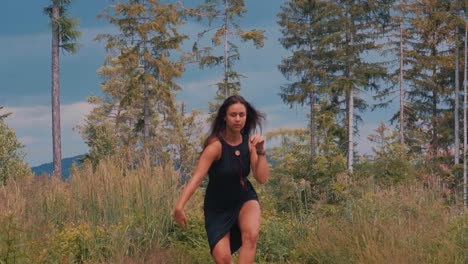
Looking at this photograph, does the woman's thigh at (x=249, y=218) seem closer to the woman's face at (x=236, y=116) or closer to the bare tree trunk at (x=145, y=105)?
the woman's face at (x=236, y=116)

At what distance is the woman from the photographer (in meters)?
5.70

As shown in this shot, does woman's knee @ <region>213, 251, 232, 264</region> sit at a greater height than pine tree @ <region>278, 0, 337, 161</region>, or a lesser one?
lesser

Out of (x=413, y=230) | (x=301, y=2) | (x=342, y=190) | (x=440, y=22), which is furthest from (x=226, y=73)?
(x=413, y=230)

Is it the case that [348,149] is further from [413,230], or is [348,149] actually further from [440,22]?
[413,230]

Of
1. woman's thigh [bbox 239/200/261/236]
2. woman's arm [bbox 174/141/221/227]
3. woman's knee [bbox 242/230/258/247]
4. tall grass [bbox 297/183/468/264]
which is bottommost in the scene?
tall grass [bbox 297/183/468/264]

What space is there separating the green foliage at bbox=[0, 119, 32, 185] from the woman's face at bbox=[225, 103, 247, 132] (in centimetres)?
2164

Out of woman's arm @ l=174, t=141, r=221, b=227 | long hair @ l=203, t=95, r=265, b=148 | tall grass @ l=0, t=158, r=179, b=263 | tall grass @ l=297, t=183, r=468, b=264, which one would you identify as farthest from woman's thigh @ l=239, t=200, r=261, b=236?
tall grass @ l=0, t=158, r=179, b=263

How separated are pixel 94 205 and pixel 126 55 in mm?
23077

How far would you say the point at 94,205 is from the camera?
845cm

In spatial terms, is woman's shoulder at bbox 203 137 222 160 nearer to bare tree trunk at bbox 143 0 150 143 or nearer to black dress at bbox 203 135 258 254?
black dress at bbox 203 135 258 254

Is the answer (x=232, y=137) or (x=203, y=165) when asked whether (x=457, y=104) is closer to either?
(x=232, y=137)

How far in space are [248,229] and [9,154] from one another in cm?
2383

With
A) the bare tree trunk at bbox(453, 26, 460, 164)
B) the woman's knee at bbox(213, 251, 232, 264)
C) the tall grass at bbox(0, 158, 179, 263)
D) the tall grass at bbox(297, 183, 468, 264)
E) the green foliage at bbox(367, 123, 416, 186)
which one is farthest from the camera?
the bare tree trunk at bbox(453, 26, 460, 164)

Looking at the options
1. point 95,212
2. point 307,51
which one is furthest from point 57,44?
point 95,212
